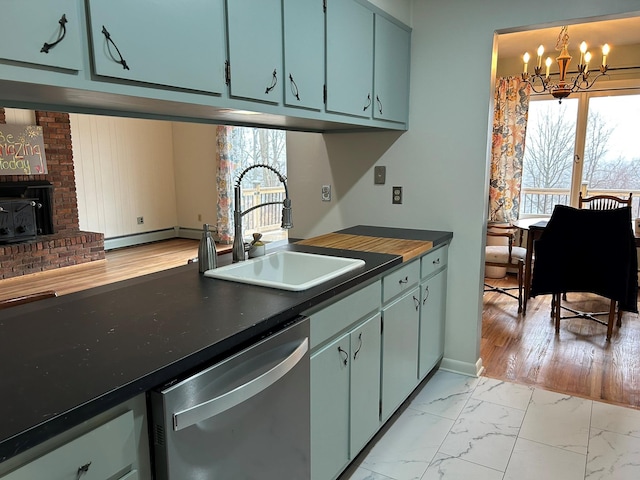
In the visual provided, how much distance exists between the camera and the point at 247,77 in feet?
5.62

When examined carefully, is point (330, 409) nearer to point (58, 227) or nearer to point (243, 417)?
point (243, 417)

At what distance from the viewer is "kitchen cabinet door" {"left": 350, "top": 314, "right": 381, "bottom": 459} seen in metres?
1.93

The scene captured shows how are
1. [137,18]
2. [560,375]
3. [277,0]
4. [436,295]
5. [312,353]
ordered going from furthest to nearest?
[560,375]
[436,295]
[277,0]
[312,353]
[137,18]

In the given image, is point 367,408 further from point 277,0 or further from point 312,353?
point 277,0

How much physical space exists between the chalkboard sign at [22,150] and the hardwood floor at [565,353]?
18.1 feet

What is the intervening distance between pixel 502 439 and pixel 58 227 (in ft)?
19.5

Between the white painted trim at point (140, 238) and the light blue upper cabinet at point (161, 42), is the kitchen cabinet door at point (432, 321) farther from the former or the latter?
the white painted trim at point (140, 238)

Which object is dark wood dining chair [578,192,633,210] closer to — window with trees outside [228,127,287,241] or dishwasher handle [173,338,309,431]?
window with trees outside [228,127,287,241]

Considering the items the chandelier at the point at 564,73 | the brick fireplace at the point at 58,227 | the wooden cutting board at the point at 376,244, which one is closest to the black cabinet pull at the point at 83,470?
the wooden cutting board at the point at 376,244

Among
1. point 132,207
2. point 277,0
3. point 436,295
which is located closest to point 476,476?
point 436,295

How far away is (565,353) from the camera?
11.0 ft

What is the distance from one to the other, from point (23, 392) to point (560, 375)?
3.03 m

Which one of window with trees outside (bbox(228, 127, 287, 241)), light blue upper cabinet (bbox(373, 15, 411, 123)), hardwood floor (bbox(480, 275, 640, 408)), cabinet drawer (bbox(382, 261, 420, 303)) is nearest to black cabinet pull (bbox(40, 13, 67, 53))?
cabinet drawer (bbox(382, 261, 420, 303))

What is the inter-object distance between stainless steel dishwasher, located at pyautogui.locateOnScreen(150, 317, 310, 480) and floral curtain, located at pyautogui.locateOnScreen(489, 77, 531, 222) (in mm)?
4717
